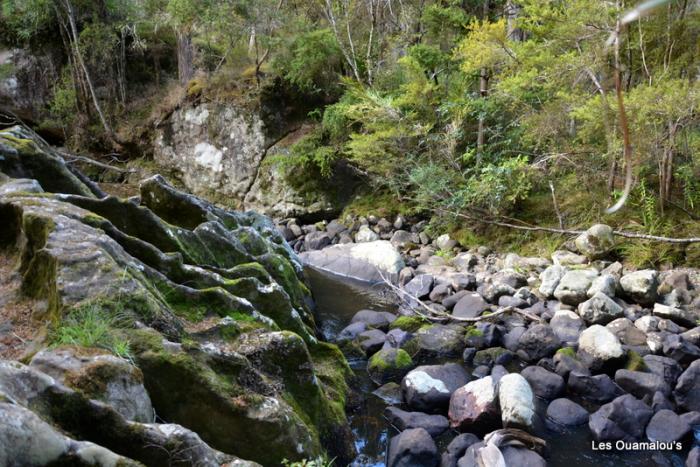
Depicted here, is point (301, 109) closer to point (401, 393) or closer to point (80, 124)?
point (80, 124)

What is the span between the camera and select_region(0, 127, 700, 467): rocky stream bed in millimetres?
3021

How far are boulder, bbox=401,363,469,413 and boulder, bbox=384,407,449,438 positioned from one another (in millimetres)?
202

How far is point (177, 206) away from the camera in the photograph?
7.57 metres

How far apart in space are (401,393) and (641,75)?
8226mm

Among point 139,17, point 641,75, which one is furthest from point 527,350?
point 139,17

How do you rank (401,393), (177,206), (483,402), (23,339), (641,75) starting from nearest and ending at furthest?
(23,339), (483,402), (401,393), (177,206), (641,75)

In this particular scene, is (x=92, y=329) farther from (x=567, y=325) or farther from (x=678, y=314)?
A: (x=678, y=314)

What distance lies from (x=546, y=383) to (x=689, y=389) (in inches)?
59.2

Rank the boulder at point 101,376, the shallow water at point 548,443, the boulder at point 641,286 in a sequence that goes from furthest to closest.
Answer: the boulder at point 641,286
the shallow water at point 548,443
the boulder at point 101,376

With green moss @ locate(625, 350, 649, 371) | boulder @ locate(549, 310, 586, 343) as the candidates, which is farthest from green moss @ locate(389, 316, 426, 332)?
green moss @ locate(625, 350, 649, 371)

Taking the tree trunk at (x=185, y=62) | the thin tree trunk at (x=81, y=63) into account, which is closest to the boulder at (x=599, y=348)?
the tree trunk at (x=185, y=62)

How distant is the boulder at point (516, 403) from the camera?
5.18 metres

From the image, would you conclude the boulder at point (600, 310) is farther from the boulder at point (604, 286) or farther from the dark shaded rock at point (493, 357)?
the dark shaded rock at point (493, 357)

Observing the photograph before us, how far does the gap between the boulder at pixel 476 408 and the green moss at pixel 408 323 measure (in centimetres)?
231
